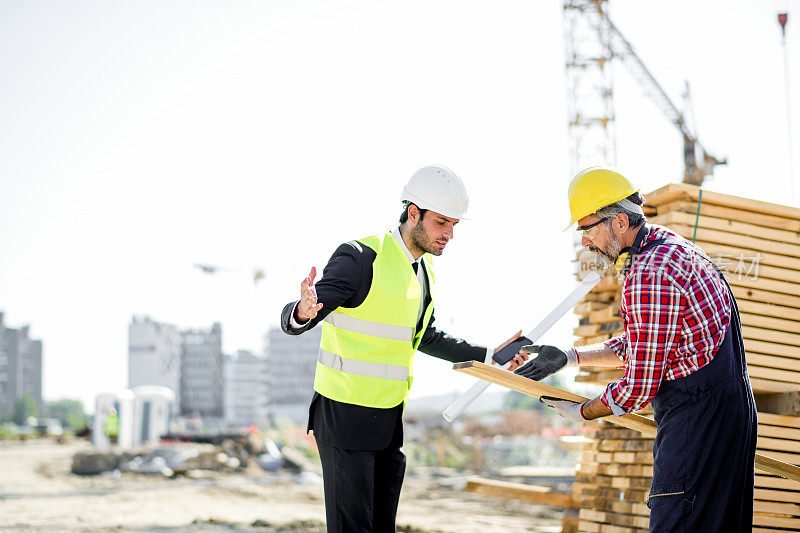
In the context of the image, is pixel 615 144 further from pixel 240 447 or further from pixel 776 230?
pixel 776 230

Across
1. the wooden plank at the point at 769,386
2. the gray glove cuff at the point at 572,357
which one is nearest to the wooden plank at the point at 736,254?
the wooden plank at the point at 769,386

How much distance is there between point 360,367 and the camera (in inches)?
148

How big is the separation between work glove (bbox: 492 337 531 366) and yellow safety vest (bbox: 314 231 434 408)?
25.0 inches

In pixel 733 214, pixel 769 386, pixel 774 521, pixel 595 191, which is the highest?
pixel 733 214

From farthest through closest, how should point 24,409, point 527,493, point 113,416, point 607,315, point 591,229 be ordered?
point 24,409 → point 113,416 → point 527,493 → point 607,315 → point 591,229

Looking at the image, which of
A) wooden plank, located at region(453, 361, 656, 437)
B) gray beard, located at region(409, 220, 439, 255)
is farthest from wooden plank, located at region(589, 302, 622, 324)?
gray beard, located at region(409, 220, 439, 255)

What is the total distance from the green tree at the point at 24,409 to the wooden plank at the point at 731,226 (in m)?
103

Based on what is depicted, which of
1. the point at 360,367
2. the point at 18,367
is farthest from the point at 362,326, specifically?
the point at 18,367

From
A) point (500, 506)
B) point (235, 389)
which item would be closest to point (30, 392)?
point (235, 389)

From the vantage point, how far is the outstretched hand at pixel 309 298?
335 cm

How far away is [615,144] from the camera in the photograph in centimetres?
4338

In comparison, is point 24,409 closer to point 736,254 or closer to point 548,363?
point 736,254

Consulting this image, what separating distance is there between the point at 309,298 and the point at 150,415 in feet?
81.7

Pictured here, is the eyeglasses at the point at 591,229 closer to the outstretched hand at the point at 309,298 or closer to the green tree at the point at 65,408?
the outstretched hand at the point at 309,298
